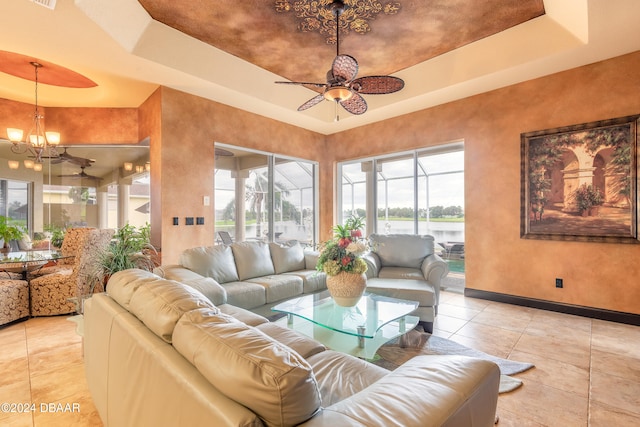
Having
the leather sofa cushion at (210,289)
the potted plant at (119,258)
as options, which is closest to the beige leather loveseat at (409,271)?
the leather sofa cushion at (210,289)

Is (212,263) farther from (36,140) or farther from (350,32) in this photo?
(36,140)

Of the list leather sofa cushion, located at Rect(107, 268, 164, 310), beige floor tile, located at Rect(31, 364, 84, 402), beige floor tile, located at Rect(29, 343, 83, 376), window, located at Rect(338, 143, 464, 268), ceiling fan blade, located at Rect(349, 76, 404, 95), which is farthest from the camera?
window, located at Rect(338, 143, 464, 268)

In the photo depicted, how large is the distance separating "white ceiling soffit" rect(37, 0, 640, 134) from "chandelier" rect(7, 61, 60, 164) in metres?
1.66

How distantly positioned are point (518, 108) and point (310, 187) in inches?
150

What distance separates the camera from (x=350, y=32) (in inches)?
139

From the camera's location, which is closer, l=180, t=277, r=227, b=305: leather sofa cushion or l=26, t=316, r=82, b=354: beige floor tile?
l=180, t=277, r=227, b=305: leather sofa cushion

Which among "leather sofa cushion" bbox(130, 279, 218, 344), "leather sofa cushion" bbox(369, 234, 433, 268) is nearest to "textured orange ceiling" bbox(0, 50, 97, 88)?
"leather sofa cushion" bbox(130, 279, 218, 344)

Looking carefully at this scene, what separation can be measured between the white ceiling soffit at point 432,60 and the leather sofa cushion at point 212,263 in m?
2.18

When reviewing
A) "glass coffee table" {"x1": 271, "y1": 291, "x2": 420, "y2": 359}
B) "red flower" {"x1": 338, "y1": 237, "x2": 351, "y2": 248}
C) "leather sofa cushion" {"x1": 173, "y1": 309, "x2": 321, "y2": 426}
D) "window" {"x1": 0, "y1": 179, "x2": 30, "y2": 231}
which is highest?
"window" {"x1": 0, "y1": 179, "x2": 30, "y2": 231}

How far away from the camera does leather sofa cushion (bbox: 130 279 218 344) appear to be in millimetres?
1210

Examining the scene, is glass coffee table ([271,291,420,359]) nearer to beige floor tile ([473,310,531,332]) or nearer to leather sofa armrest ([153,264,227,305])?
leather sofa armrest ([153,264,227,305])

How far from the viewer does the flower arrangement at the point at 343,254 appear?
108 inches

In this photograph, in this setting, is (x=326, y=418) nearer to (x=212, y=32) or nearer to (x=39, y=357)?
(x=39, y=357)

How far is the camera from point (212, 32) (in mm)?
3516
